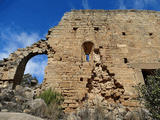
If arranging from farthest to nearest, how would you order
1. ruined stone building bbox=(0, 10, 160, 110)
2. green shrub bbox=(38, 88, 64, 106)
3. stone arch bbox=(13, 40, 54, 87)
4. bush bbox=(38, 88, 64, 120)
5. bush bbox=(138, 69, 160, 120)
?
stone arch bbox=(13, 40, 54, 87) < ruined stone building bbox=(0, 10, 160, 110) < green shrub bbox=(38, 88, 64, 106) < bush bbox=(38, 88, 64, 120) < bush bbox=(138, 69, 160, 120)

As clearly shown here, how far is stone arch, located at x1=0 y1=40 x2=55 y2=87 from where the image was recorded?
6070 mm

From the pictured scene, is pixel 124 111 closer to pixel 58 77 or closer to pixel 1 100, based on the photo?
pixel 58 77

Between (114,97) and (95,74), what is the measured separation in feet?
4.39

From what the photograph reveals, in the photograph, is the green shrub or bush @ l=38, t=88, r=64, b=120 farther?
the green shrub

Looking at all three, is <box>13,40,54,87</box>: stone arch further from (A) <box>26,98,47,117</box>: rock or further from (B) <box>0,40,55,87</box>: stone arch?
(A) <box>26,98,47,117</box>: rock

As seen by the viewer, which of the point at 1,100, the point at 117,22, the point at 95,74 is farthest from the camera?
the point at 117,22

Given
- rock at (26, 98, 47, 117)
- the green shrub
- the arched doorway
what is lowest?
rock at (26, 98, 47, 117)

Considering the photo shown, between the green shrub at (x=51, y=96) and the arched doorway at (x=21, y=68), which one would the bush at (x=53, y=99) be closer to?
the green shrub at (x=51, y=96)

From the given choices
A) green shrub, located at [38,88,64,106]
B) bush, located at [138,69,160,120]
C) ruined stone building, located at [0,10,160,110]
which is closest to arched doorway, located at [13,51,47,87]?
ruined stone building, located at [0,10,160,110]

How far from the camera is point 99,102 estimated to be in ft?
16.5

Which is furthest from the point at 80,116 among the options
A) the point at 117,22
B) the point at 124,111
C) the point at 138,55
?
the point at 117,22

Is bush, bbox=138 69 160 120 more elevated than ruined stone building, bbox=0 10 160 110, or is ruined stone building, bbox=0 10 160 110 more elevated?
ruined stone building, bbox=0 10 160 110

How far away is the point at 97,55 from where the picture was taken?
6605mm

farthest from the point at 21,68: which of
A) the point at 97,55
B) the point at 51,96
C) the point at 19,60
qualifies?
the point at 97,55
